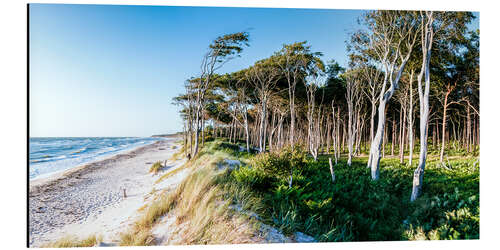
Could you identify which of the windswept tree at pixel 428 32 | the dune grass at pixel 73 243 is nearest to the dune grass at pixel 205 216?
the dune grass at pixel 73 243

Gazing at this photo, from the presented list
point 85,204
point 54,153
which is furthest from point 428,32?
point 85,204

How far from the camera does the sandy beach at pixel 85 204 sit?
10.9 ft

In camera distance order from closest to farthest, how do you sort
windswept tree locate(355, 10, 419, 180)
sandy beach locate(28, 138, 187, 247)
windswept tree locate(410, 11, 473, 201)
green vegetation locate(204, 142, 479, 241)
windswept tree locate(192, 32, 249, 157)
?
green vegetation locate(204, 142, 479, 241)
sandy beach locate(28, 138, 187, 247)
windswept tree locate(410, 11, 473, 201)
windswept tree locate(355, 10, 419, 180)
windswept tree locate(192, 32, 249, 157)

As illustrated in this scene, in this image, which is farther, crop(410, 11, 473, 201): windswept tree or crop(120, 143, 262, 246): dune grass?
crop(410, 11, 473, 201): windswept tree

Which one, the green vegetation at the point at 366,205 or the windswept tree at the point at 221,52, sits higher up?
the windswept tree at the point at 221,52

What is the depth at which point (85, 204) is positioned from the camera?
5312mm

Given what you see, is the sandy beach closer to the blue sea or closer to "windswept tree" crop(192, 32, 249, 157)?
the blue sea

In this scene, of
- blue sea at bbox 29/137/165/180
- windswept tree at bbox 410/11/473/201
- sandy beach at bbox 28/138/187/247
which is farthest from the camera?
windswept tree at bbox 410/11/473/201

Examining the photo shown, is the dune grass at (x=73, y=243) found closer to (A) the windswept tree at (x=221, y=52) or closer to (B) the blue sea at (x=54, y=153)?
(B) the blue sea at (x=54, y=153)

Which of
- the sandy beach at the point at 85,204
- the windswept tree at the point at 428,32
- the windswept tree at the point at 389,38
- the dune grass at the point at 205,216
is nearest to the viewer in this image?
the dune grass at the point at 205,216

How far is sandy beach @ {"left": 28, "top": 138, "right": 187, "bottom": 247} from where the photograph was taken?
3.33 meters

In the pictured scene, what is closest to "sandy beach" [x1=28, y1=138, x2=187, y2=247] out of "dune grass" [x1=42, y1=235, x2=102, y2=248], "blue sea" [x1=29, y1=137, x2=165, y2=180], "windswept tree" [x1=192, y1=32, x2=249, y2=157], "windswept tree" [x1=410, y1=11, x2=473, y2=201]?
"dune grass" [x1=42, y1=235, x2=102, y2=248]

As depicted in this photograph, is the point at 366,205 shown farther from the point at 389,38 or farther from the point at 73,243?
the point at 73,243
